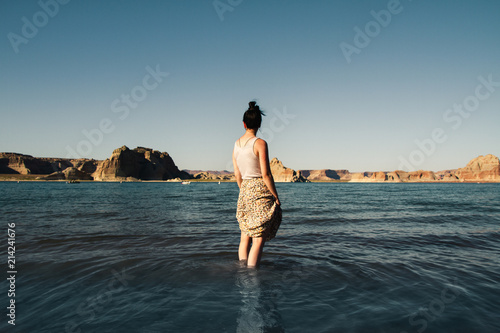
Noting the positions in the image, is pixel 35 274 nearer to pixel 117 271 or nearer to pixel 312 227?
pixel 117 271

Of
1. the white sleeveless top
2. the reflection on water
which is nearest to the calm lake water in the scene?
the reflection on water

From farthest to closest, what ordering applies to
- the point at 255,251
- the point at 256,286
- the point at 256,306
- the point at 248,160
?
the point at 255,251 → the point at 248,160 → the point at 256,286 → the point at 256,306

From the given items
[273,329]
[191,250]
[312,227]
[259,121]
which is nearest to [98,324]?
[273,329]

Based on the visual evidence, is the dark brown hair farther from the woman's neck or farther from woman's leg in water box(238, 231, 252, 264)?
woman's leg in water box(238, 231, 252, 264)

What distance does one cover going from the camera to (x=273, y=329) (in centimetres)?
308

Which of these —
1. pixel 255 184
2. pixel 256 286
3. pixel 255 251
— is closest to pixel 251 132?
pixel 255 184

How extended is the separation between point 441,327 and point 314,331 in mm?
1604

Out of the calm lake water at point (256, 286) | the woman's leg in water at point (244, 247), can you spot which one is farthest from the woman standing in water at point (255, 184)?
the calm lake water at point (256, 286)

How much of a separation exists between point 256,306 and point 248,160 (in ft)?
7.41

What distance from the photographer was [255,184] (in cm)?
472

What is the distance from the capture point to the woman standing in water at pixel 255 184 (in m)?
4.59

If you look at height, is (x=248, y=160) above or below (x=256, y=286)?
above

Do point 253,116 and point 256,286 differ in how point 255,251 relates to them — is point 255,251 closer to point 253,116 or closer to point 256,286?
point 256,286

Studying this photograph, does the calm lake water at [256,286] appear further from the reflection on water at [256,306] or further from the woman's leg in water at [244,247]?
the woman's leg in water at [244,247]
